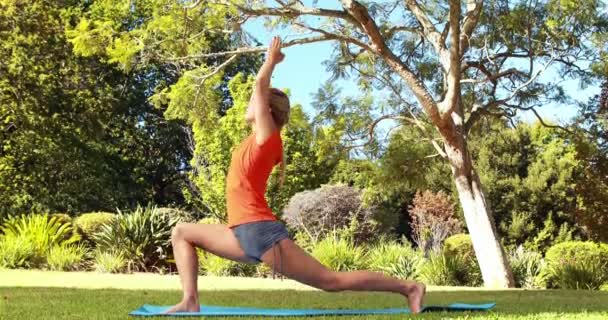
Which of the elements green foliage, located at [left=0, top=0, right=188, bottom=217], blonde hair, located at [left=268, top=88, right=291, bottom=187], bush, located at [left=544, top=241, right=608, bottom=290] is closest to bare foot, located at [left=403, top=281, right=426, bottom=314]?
blonde hair, located at [left=268, top=88, right=291, bottom=187]

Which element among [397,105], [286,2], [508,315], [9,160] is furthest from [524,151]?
[508,315]

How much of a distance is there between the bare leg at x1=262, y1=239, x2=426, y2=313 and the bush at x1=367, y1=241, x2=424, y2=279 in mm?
10056

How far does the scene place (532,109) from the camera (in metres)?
18.5

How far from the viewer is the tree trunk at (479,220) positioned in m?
15.3

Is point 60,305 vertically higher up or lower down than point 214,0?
lower down

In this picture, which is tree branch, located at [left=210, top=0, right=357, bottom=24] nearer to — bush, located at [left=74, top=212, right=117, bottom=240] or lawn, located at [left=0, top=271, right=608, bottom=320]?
bush, located at [left=74, top=212, right=117, bottom=240]

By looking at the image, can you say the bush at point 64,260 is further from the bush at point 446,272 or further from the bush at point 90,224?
the bush at point 446,272

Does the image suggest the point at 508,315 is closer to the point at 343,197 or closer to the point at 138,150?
the point at 343,197

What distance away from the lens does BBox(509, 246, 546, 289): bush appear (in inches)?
647

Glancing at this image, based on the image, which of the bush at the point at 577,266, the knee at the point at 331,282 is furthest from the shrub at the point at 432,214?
the knee at the point at 331,282

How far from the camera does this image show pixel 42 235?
17.5 meters

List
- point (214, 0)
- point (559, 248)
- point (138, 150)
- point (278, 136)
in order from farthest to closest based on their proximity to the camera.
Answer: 1. point (138, 150)
2. point (559, 248)
3. point (214, 0)
4. point (278, 136)

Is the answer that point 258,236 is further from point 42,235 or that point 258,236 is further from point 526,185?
point 526,185

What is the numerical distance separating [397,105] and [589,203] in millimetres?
4897
